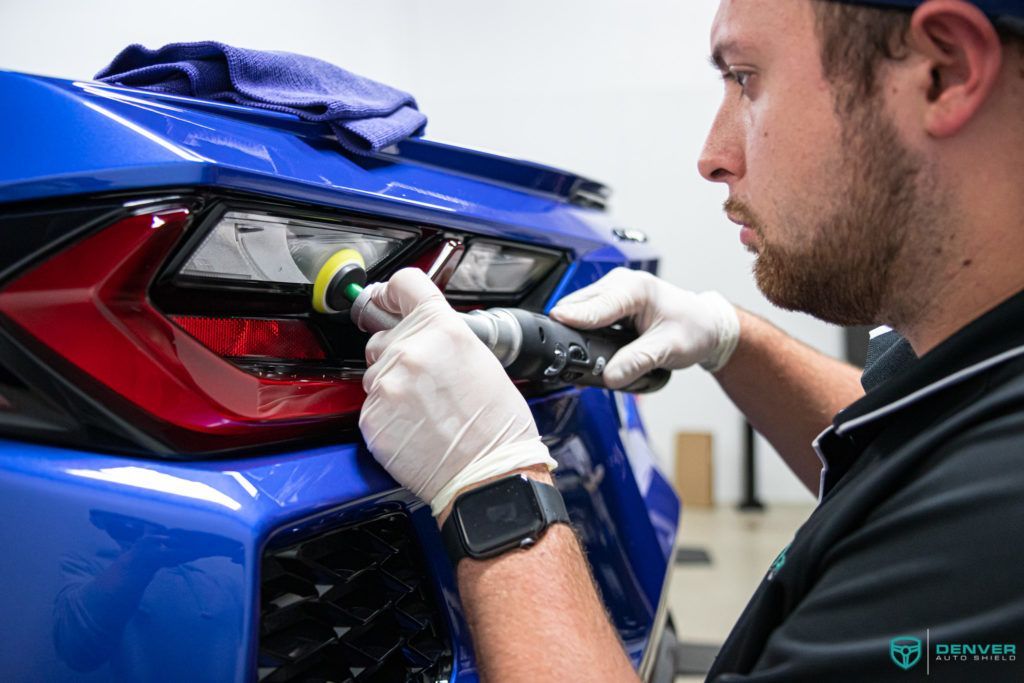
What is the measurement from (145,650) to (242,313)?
27 centimetres

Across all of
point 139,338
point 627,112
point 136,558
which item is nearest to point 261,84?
point 139,338

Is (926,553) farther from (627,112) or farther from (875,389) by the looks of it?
(627,112)

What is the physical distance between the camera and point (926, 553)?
1.97 ft

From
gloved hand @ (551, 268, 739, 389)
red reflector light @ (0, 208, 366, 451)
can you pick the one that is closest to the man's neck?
gloved hand @ (551, 268, 739, 389)

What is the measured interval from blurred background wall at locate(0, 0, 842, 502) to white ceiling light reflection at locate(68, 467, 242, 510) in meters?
3.90

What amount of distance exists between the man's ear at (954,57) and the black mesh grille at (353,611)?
1.99 feet

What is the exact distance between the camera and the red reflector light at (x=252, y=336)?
2.20 feet

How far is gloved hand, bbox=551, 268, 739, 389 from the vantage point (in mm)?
1068

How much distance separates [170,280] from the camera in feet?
2.10

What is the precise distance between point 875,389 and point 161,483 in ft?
2.11

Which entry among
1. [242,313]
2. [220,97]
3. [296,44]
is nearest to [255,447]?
[242,313]

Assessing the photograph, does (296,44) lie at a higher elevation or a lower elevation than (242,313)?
higher

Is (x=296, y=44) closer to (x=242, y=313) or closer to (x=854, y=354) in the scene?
(x=242, y=313)

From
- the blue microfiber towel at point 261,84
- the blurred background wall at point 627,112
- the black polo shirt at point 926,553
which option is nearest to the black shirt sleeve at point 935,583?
the black polo shirt at point 926,553
